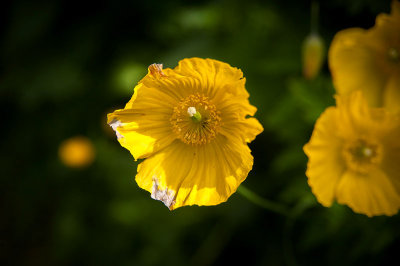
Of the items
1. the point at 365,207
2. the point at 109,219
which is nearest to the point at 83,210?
the point at 109,219

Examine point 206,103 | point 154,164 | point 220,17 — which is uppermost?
point 220,17

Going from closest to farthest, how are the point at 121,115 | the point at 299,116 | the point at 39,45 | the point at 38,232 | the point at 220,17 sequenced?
the point at 121,115, the point at 299,116, the point at 220,17, the point at 39,45, the point at 38,232

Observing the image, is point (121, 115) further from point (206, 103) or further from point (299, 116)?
point (299, 116)

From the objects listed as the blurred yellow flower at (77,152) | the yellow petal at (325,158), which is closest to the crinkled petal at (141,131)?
the yellow petal at (325,158)

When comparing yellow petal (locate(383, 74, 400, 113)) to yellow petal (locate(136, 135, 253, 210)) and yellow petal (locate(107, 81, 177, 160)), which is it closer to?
yellow petal (locate(136, 135, 253, 210))

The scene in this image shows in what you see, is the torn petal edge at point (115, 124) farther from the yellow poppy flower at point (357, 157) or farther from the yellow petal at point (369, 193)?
the yellow petal at point (369, 193)
